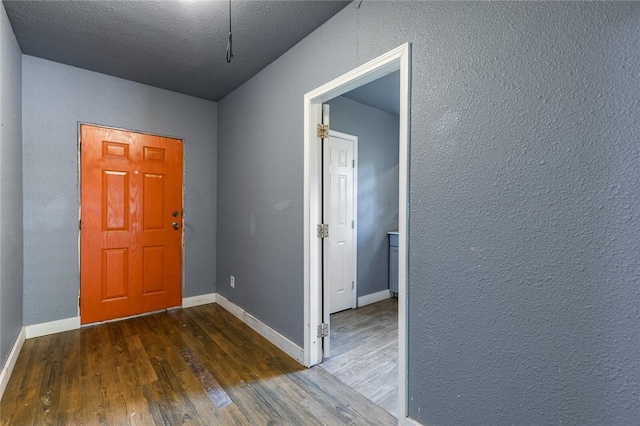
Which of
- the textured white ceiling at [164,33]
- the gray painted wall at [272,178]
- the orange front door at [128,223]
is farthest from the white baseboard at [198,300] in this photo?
the textured white ceiling at [164,33]

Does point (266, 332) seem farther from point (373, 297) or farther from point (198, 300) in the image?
point (373, 297)

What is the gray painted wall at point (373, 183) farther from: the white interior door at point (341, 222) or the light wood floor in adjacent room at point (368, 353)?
the light wood floor in adjacent room at point (368, 353)

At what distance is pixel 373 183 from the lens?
3.71 meters

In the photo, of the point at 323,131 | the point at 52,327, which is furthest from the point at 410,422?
the point at 52,327

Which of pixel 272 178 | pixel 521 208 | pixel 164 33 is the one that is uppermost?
pixel 164 33

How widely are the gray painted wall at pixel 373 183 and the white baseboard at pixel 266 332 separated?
4.30 feet

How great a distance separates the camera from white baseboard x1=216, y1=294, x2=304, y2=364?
7.43 ft

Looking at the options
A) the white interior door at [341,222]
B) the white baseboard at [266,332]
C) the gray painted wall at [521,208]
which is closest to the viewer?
the gray painted wall at [521,208]

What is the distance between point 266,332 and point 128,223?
1.79 metres

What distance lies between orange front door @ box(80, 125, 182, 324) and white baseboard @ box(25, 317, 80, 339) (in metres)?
0.07

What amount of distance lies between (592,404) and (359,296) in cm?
259

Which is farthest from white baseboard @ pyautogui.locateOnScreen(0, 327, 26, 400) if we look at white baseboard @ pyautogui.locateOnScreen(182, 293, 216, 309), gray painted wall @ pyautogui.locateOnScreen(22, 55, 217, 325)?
white baseboard @ pyautogui.locateOnScreen(182, 293, 216, 309)

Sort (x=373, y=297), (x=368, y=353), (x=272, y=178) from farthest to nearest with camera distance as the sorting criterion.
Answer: (x=373, y=297) < (x=272, y=178) < (x=368, y=353)

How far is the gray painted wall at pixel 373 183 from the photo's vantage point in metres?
3.48
